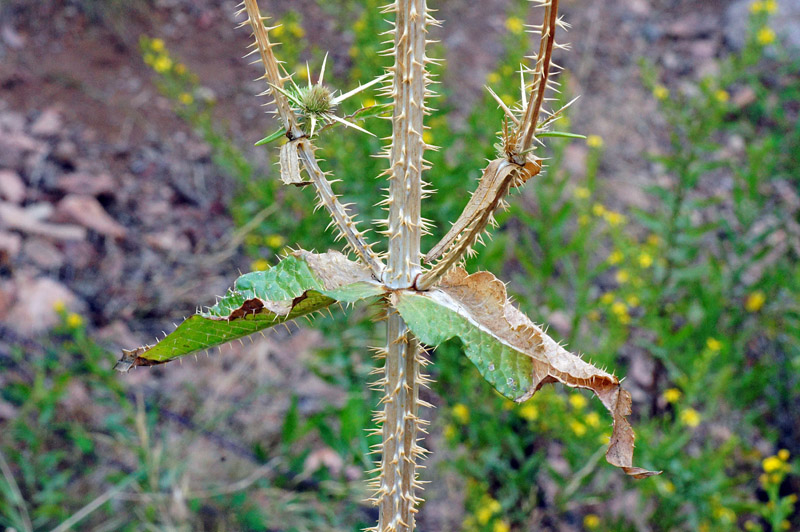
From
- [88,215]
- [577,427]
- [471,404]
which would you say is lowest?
[577,427]

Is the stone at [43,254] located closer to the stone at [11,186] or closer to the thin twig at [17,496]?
the stone at [11,186]

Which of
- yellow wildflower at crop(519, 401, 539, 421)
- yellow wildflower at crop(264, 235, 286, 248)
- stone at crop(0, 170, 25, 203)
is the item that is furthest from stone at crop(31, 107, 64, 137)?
yellow wildflower at crop(519, 401, 539, 421)

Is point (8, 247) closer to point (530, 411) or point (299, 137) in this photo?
point (530, 411)

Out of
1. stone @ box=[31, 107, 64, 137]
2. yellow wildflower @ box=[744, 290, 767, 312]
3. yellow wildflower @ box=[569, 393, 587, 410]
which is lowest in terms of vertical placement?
yellow wildflower @ box=[569, 393, 587, 410]

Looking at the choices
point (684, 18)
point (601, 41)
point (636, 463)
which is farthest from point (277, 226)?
point (684, 18)

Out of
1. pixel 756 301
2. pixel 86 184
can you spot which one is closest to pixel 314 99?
pixel 756 301

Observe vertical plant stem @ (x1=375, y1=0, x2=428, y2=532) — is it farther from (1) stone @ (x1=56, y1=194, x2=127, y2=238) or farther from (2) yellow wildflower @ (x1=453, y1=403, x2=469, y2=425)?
(1) stone @ (x1=56, y1=194, x2=127, y2=238)
